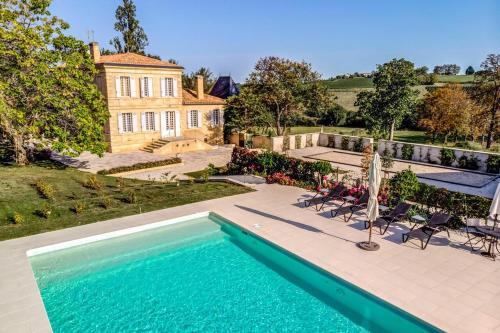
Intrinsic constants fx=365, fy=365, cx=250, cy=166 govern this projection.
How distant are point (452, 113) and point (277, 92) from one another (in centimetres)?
1623

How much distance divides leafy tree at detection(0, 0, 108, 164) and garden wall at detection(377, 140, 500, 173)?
22.2 m

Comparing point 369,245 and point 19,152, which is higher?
point 19,152

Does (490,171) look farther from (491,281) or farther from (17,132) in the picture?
(17,132)

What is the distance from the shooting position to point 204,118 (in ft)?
116

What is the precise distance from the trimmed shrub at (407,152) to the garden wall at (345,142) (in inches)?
105

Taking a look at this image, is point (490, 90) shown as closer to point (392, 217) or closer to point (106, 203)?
point (392, 217)

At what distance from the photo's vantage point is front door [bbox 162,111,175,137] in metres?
32.8

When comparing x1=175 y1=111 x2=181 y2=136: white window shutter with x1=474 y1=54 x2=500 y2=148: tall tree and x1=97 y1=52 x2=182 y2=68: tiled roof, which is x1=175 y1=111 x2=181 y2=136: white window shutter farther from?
x1=474 y1=54 x2=500 y2=148: tall tree

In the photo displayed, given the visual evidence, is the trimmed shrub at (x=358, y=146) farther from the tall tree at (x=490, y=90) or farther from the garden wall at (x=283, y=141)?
the tall tree at (x=490, y=90)

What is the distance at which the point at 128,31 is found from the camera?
5509cm

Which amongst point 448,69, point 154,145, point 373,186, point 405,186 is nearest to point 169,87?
point 154,145

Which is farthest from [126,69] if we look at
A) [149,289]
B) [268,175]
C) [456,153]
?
[456,153]

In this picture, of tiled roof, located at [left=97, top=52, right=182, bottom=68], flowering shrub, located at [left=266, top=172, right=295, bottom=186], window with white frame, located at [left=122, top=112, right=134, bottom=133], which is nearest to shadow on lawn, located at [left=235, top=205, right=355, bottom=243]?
flowering shrub, located at [left=266, top=172, right=295, bottom=186]

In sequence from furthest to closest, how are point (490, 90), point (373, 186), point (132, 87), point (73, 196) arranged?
1. point (490, 90)
2. point (132, 87)
3. point (73, 196)
4. point (373, 186)
